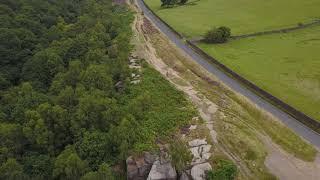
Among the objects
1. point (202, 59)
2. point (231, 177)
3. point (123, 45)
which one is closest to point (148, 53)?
point (123, 45)

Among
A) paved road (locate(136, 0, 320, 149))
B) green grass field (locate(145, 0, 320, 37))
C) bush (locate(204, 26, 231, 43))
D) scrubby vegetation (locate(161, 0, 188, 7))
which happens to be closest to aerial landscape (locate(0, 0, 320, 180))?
paved road (locate(136, 0, 320, 149))

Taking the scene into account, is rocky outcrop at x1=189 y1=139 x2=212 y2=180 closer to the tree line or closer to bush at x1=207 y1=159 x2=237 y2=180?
bush at x1=207 y1=159 x2=237 y2=180

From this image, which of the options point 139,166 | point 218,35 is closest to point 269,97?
point 139,166

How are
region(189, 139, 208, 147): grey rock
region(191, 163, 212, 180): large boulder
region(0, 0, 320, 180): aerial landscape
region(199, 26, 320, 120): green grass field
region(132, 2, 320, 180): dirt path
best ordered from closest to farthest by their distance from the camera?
region(191, 163, 212, 180): large boulder
region(132, 2, 320, 180): dirt path
region(0, 0, 320, 180): aerial landscape
region(189, 139, 208, 147): grey rock
region(199, 26, 320, 120): green grass field

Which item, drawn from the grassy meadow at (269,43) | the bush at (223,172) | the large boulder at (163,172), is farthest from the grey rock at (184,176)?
the grassy meadow at (269,43)

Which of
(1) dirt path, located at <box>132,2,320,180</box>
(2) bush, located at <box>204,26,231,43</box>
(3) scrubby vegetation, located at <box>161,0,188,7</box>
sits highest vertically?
(3) scrubby vegetation, located at <box>161,0,188,7</box>

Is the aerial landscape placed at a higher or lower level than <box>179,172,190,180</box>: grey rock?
higher
